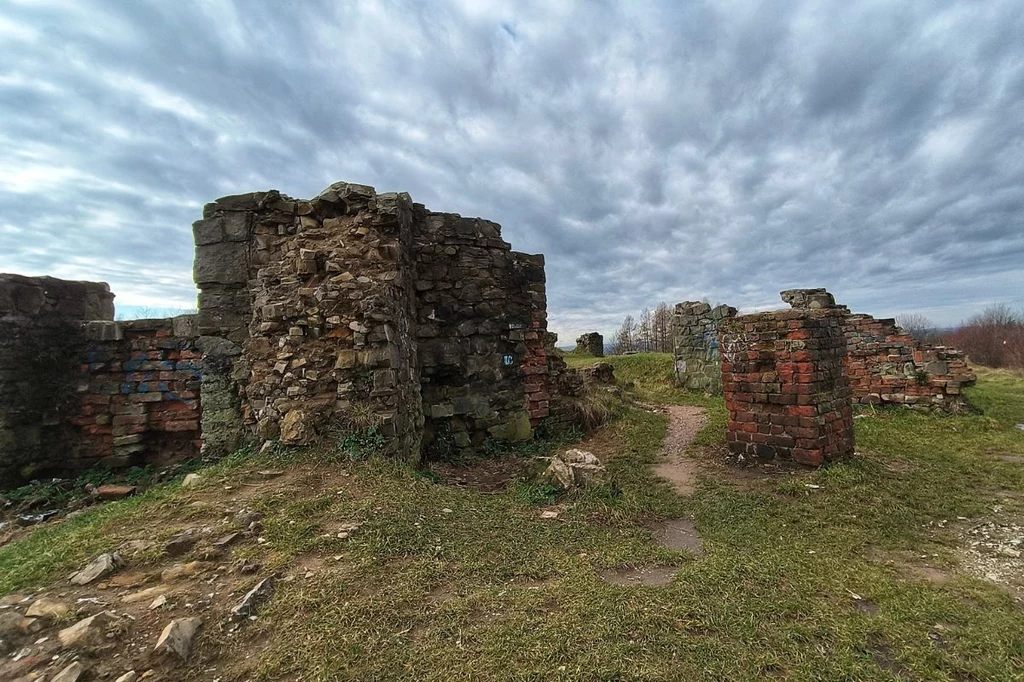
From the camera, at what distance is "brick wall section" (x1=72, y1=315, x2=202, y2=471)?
5.80m

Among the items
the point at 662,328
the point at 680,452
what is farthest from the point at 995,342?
the point at 680,452

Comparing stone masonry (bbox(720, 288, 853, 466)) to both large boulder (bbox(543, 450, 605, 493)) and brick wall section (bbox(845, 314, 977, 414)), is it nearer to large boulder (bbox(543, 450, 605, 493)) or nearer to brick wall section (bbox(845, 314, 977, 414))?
large boulder (bbox(543, 450, 605, 493))

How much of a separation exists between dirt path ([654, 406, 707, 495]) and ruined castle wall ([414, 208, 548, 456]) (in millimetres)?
2184

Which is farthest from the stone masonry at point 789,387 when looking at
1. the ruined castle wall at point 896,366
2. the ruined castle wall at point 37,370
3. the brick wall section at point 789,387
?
the ruined castle wall at point 37,370

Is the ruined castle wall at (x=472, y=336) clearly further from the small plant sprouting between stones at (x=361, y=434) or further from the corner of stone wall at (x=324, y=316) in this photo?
the small plant sprouting between stones at (x=361, y=434)

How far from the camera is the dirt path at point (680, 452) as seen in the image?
5250 millimetres

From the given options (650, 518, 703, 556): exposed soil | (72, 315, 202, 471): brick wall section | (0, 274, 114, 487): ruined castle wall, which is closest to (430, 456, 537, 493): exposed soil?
(650, 518, 703, 556): exposed soil

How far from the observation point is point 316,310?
490cm

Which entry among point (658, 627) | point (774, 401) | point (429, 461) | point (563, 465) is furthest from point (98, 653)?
point (774, 401)

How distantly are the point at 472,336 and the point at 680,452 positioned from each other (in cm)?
359

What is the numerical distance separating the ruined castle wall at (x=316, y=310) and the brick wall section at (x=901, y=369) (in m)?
9.00

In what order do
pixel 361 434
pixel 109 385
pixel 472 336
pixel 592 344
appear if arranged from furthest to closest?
pixel 592 344
pixel 472 336
pixel 109 385
pixel 361 434

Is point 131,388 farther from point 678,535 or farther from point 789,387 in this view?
point 789,387

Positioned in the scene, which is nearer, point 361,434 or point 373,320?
point 361,434
